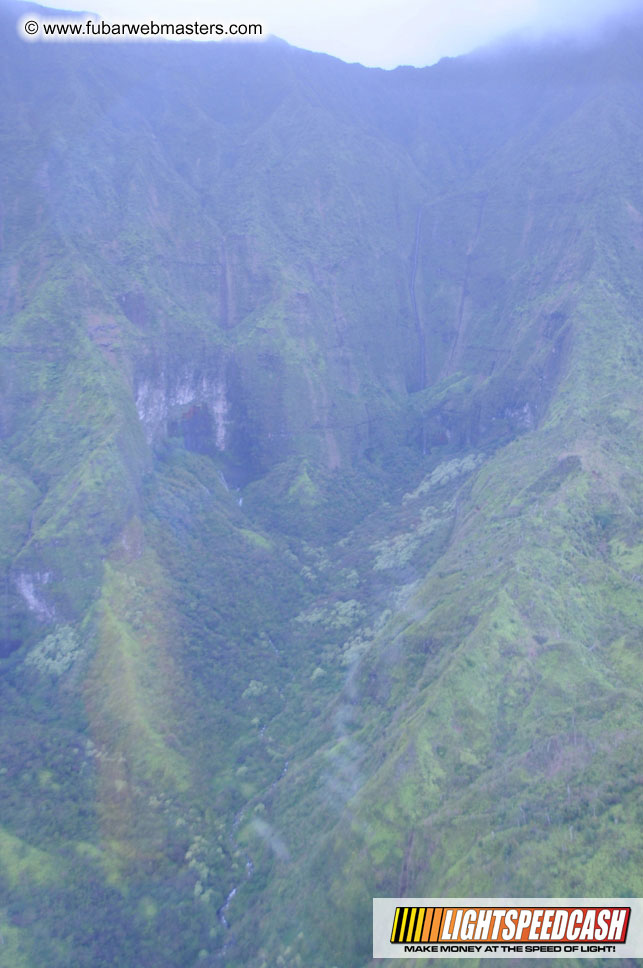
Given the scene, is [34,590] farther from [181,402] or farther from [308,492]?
[308,492]

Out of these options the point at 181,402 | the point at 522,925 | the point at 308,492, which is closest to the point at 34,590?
the point at 181,402

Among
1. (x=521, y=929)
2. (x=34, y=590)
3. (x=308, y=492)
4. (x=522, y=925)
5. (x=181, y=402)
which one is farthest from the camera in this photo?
(x=181, y=402)

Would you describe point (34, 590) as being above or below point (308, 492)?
below

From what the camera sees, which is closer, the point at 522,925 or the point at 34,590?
the point at 522,925

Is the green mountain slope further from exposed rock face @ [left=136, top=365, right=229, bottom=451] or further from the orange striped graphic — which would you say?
the orange striped graphic

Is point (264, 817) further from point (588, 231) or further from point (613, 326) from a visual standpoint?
point (588, 231)

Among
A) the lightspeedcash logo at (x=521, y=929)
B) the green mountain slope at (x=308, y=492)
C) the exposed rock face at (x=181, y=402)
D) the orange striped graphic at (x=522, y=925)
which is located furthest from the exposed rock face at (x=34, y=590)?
the orange striped graphic at (x=522, y=925)

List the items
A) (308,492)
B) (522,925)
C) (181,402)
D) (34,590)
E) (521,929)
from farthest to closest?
1. (181,402)
2. (308,492)
3. (34,590)
4. (522,925)
5. (521,929)

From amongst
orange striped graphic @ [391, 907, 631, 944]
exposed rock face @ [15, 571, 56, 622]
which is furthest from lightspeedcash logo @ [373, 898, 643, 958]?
exposed rock face @ [15, 571, 56, 622]
